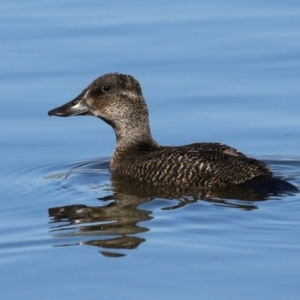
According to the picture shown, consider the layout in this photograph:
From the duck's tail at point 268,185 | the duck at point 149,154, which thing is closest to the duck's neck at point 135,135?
the duck at point 149,154

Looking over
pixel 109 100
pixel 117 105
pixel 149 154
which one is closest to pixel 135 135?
pixel 117 105

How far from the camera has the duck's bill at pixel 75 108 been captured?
1373 centimetres

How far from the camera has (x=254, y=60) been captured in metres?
16.4

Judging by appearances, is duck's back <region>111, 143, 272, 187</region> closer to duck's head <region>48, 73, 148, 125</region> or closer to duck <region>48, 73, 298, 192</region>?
duck <region>48, 73, 298, 192</region>

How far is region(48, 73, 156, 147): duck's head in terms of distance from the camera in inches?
539

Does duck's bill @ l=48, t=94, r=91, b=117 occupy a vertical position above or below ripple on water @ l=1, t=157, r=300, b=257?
above

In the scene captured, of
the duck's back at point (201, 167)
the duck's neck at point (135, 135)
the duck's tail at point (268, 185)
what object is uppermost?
the duck's neck at point (135, 135)

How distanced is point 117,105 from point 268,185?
257 cm

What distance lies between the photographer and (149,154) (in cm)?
1303

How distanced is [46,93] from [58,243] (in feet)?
17.0

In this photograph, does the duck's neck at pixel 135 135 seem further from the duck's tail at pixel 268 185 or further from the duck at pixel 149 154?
the duck's tail at pixel 268 185

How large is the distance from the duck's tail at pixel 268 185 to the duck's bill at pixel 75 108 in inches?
102

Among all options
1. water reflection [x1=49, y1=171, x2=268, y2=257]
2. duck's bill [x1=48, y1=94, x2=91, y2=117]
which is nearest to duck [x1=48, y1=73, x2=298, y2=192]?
duck's bill [x1=48, y1=94, x2=91, y2=117]

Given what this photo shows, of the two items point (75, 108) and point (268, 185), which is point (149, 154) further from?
point (268, 185)
